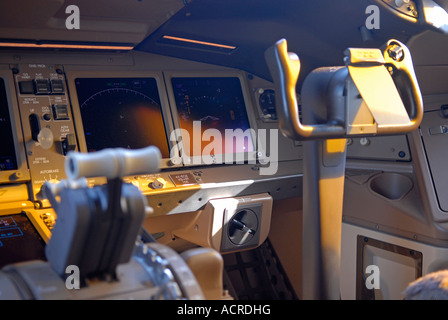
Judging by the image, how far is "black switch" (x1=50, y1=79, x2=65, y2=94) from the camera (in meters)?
2.33

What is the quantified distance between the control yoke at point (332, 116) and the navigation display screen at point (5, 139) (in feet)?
4.40

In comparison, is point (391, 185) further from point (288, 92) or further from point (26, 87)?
point (26, 87)

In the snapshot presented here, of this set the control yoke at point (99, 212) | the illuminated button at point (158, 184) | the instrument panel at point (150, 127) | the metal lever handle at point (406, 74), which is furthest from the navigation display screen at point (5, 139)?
→ the metal lever handle at point (406, 74)

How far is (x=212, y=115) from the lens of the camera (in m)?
2.70

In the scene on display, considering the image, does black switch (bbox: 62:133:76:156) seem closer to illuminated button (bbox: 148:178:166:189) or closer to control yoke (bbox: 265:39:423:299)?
illuminated button (bbox: 148:178:166:189)

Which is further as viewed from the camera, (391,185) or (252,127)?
(252,127)

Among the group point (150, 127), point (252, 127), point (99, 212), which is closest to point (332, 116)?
point (99, 212)

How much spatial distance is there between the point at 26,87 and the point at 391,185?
5.92 ft

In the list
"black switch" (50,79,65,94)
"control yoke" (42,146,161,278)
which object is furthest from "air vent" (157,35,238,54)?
"control yoke" (42,146,161,278)

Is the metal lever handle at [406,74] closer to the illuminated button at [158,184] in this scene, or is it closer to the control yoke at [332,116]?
the control yoke at [332,116]

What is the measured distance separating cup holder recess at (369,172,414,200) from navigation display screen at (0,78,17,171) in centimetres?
173

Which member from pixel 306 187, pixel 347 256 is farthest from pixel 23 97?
pixel 347 256
